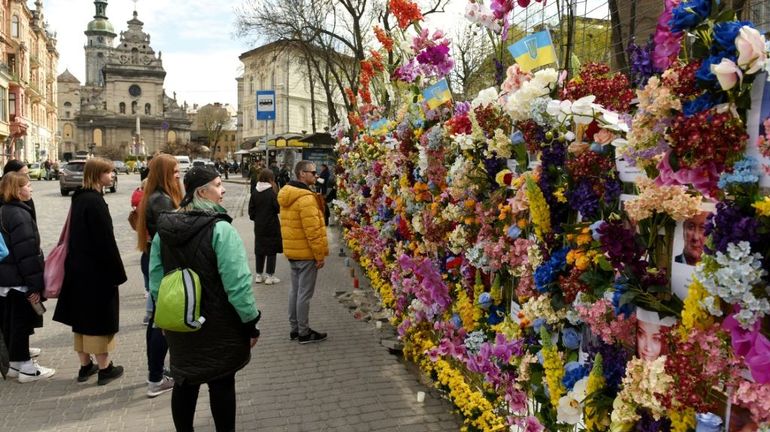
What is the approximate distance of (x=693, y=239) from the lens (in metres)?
2.02

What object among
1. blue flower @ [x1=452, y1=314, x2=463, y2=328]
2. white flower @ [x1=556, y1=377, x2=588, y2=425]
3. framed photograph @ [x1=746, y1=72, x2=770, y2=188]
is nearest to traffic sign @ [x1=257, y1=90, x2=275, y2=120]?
blue flower @ [x1=452, y1=314, x2=463, y2=328]

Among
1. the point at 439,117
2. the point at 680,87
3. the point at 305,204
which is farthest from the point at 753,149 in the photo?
the point at 305,204

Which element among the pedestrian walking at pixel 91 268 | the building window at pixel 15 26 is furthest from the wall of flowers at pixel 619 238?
the building window at pixel 15 26

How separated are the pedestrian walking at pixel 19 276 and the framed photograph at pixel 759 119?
→ 5.21 metres

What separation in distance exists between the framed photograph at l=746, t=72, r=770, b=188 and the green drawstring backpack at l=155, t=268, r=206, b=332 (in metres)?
2.75

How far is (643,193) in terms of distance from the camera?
6.72ft

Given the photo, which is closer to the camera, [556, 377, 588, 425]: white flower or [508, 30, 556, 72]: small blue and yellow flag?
[556, 377, 588, 425]: white flower

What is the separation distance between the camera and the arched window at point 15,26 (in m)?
52.6

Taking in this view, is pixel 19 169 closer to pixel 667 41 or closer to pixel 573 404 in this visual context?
pixel 573 404

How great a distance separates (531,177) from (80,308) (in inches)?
152

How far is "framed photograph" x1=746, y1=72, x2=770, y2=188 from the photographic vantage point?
1719mm

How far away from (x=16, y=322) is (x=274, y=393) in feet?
7.50

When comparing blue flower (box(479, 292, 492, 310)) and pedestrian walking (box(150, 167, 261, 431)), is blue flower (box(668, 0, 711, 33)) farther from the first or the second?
pedestrian walking (box(150, 167, 261, 431))

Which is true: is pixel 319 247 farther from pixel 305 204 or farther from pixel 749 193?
pixel 749 193
